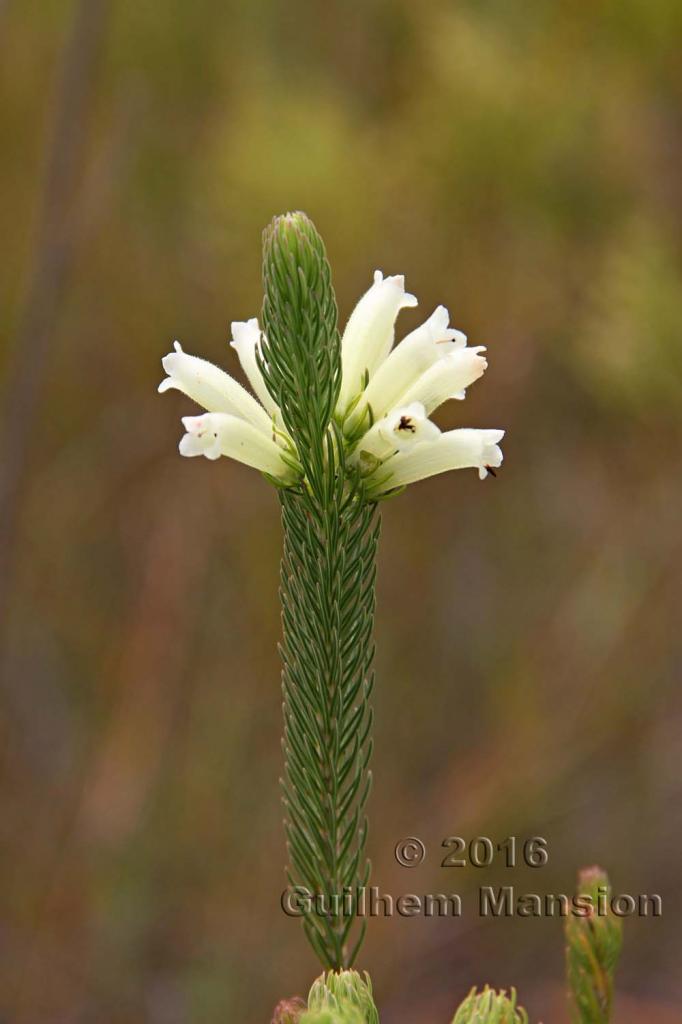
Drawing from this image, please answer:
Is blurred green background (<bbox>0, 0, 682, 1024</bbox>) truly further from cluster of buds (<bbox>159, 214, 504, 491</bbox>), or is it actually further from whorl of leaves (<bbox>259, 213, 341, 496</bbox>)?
whorl of leaves (<bbox>259, 213, 341, 496</bbox>)

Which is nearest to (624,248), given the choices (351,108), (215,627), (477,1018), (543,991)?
(351,108)

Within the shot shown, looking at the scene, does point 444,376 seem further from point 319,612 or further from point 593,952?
point 593,952

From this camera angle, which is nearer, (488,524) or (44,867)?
(44,867)

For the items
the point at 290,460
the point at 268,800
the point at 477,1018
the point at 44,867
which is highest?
the point at 268,800

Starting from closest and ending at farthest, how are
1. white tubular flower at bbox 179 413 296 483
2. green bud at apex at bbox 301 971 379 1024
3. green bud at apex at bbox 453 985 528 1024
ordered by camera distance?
green bud at apex at bbox 301 971 379 1024 < green bud at apex at bbox 453 985 528 1024 < white tubular flower at bbox 179 413 296 483

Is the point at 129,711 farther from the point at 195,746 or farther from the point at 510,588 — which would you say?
the point at 510,588

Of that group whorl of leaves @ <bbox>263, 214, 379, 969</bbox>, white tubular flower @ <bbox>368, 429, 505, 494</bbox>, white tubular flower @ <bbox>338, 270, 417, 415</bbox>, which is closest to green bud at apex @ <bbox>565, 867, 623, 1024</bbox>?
whorl of leaves @ <bbox>263, 214, 379, 969</bbox>

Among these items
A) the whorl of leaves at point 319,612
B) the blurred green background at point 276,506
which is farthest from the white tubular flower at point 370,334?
the blurred green background at point 276,506
